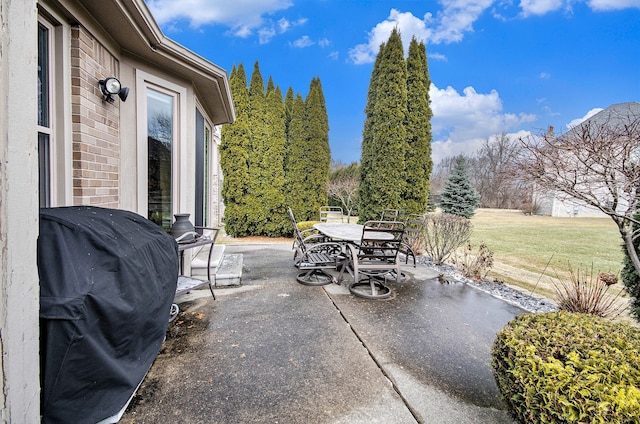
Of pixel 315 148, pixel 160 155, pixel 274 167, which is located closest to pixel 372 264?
pixel 160 155

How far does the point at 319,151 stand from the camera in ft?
36.6

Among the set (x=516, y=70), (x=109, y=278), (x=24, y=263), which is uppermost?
(x=516, y=70)

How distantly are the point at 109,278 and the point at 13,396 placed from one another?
1.79 feet

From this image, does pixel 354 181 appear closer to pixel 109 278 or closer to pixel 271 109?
pixel 271 109

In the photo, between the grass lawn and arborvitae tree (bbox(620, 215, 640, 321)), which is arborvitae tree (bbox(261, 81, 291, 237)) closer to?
the grass lawn

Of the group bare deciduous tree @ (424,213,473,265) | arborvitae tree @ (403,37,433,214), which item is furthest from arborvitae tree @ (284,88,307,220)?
bare deciduous tree @ (424,213,473,265)

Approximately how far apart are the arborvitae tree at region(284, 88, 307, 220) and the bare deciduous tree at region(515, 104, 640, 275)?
26.9ft

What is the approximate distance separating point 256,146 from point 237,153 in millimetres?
696

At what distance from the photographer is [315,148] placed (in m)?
11.1

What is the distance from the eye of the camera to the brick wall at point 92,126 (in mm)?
2799

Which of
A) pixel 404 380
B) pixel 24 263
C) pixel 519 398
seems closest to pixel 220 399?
pixel 404 380

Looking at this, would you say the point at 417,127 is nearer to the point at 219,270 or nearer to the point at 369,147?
the point at 369,147

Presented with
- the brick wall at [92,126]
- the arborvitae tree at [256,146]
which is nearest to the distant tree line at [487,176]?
the arborvitae tree at [256,146]

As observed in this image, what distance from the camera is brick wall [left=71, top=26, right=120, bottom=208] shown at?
110 inches
